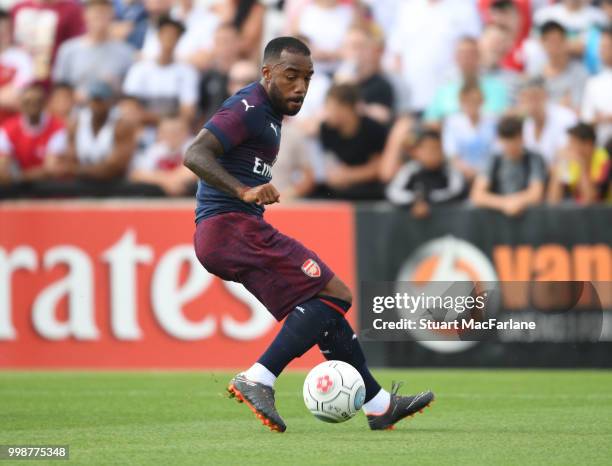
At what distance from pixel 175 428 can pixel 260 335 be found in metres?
5.40

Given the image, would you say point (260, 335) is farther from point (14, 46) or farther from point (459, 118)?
point (14, 46)

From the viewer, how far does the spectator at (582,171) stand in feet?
44.8

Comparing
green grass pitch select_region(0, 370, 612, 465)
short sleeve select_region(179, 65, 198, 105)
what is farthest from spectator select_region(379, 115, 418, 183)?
green grass pitch select_region(0, 370, 612, 465)

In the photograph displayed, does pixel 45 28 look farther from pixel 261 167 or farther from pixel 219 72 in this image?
pixel 261 167

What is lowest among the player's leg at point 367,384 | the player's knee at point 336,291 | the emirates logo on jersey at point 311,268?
the player's leg at point 367,384

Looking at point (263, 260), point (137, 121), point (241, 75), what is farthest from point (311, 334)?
point (137, 121)

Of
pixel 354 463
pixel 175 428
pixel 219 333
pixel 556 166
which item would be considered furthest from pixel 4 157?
pixel 354 463

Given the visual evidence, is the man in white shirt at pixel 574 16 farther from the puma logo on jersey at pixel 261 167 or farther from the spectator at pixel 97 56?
the puma logo on jersey at pixel 261 167

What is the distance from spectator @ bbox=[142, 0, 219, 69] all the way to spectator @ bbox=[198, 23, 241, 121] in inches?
16.6

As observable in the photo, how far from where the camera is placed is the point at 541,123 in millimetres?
14344

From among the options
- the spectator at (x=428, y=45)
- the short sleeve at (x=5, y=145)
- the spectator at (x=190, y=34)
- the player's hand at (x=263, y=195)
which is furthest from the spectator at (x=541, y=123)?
the player's hand at (x=263, y=195)

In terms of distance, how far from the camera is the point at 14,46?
57.4ft

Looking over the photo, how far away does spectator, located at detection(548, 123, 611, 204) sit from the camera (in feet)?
44.8

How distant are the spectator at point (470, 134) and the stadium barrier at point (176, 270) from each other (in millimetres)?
947
